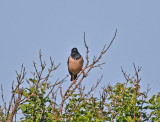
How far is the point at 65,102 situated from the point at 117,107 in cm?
125

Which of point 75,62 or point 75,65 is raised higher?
point 75,62

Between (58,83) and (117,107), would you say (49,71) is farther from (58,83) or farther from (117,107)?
(117,107)

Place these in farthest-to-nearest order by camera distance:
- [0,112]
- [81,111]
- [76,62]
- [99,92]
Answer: [76,62] < [99,92] < [81,111] < [0,112]

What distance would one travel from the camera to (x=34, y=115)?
6004 millimetres

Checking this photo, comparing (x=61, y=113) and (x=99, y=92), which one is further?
(x=99, y=92)

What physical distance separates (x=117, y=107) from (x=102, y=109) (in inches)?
14.2

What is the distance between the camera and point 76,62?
1224 centimetres

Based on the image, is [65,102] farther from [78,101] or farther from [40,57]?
[40,57]

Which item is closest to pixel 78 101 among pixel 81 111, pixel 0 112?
pixel 81 111

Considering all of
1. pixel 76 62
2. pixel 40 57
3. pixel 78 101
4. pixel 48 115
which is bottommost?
pixel 48 115

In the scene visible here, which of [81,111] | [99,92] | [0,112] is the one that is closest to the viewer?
[0,112]

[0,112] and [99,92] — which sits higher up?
[99,92]

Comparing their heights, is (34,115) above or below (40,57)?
below

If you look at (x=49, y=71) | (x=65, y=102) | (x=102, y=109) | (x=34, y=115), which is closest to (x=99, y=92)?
(x=102, y=109)
